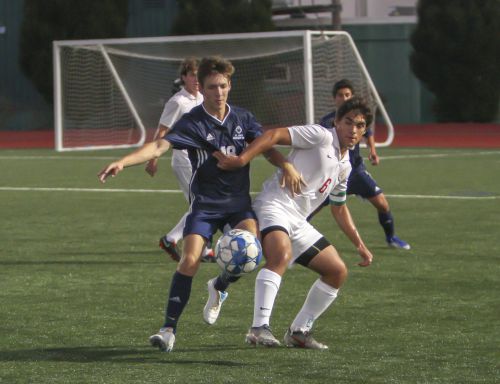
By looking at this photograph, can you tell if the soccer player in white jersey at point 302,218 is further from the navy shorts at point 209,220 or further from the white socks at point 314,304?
the navy shorts at point 209,220

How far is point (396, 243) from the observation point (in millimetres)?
12227

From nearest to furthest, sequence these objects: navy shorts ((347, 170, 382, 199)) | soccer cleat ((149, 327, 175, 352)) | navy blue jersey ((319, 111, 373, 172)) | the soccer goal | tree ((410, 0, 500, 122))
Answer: soccer cleat ((149, 327, 175, 352)) < navy blue jersey ((319, 111, 373, 172)) < navy shorts ((347, 170, 382, 199)) < the soccer goal < tree ((410, 0, 500, 122))

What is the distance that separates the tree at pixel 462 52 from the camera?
35.5 metres

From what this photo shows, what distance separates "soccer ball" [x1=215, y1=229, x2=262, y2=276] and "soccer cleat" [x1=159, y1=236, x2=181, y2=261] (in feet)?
12.8

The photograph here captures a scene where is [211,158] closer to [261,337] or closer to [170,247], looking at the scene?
[261,337]

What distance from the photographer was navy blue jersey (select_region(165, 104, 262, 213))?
298 inches

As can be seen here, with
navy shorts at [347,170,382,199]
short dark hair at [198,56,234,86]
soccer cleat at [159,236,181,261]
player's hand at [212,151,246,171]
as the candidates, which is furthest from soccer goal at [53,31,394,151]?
player's hand at [212,151,246,171]

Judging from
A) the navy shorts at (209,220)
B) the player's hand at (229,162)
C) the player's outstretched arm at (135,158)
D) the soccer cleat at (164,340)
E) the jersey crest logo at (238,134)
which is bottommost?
the soccer cleat at (164,340)

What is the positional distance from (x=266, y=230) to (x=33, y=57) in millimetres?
30755

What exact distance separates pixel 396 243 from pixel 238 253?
17.4 ft

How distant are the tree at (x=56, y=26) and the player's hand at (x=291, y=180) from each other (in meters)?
29.7

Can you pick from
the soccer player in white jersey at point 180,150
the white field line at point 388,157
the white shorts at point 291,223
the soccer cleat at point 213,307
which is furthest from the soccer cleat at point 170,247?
the white field line at point 388,157

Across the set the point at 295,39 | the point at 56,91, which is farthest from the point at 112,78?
the point at 295,39

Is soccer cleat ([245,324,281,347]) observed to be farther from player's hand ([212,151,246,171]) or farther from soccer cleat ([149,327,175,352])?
player's hand ([212,151,246,171])
